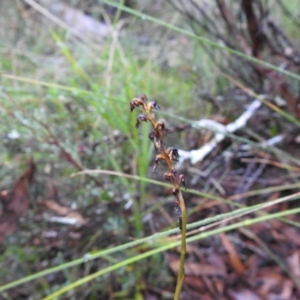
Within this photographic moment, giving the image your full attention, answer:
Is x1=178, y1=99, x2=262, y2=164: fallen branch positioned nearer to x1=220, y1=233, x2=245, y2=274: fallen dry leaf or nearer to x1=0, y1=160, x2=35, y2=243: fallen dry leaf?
x1=220, y1=233, x2=245, y2=274: fallen dry leaf

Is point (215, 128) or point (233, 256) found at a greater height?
point (215, 128)

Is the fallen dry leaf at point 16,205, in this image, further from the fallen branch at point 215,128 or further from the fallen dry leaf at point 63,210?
the fallen branch at point 215,128

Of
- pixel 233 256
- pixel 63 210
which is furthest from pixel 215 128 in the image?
pixel 63 210

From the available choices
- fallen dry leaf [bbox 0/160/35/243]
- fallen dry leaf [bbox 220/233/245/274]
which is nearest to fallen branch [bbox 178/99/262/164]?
fallen dry leaf [bbox 220/233/245/274]

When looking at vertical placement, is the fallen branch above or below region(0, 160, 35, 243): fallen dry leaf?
above

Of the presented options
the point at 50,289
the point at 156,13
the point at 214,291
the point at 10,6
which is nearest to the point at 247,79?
the point at 214,291

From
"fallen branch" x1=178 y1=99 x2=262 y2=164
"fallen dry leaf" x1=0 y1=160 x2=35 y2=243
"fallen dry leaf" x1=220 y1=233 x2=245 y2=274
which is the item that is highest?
"fallen branch" x1=178 y1=99 x2=262 y2=164

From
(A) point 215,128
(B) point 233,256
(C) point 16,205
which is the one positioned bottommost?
(C) point 16,205

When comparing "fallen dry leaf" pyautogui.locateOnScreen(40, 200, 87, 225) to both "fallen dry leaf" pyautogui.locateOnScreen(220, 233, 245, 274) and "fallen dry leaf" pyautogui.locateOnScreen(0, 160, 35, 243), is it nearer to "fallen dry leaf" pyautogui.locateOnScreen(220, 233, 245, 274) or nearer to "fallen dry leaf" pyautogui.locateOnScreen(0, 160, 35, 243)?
"fallen dry leaf" pyautogui.locateOnScreen(0, 160, 35, 243)

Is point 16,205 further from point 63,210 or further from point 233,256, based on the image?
point 233,256

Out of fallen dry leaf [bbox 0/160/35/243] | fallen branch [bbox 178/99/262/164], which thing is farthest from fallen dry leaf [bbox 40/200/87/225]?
fallen branch [bbox 178/99/262/164]

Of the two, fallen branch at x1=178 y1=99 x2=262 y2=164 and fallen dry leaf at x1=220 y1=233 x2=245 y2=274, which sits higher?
fallen branch at x1=178 y1=99 x2=262 y2=164

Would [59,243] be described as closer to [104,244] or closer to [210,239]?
[104,244]
